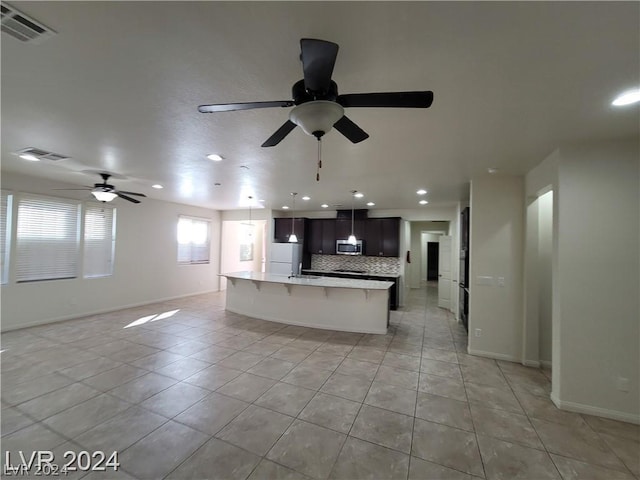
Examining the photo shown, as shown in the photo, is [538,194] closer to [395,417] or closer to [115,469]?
[395,417]

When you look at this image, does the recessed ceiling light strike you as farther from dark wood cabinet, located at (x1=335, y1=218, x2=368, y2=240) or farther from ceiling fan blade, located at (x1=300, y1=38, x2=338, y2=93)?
dark wood cabinet, located at (x1=335, y1=218, x2=368, y2=240)

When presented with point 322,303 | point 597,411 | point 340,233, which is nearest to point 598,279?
point 597,411

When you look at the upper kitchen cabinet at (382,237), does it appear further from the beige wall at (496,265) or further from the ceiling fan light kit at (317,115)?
the ceiling fan light kit at (317,115)

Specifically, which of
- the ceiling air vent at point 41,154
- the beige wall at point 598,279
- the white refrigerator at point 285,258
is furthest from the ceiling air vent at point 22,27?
the white refrigerator at point 285,258

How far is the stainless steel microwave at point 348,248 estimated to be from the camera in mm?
7414

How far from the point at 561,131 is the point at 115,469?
4.49m

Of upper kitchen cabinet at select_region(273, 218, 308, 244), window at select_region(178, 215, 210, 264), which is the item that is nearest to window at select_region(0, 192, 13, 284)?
window at select_region(178, 215, 210, 264)

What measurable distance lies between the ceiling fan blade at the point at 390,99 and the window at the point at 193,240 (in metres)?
7.38

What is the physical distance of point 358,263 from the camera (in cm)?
789

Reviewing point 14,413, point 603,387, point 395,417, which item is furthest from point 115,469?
point 603,387

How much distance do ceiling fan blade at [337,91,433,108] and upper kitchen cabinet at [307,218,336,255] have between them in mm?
6467

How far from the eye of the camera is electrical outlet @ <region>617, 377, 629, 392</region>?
251 cm

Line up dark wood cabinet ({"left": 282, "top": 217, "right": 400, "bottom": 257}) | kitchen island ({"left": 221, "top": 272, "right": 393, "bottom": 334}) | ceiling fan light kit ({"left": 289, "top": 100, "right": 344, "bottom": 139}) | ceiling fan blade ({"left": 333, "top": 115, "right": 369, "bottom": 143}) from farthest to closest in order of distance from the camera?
dark wood cabinet ({"left": 282, "top": 217, "right": 400, "bottom": 257}) → kitchen island ({"left": 221, "top": 272, "right": 393, "bottom": 334}) → ceiling fan blade ({"left": 333, "top": 115, "right": 369, "bottom": 143}) → ceiling fan light kit ({"left": 289, "top": 100, "right": 344, "bottom": 139})

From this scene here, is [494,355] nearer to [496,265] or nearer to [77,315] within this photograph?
[496,265]
